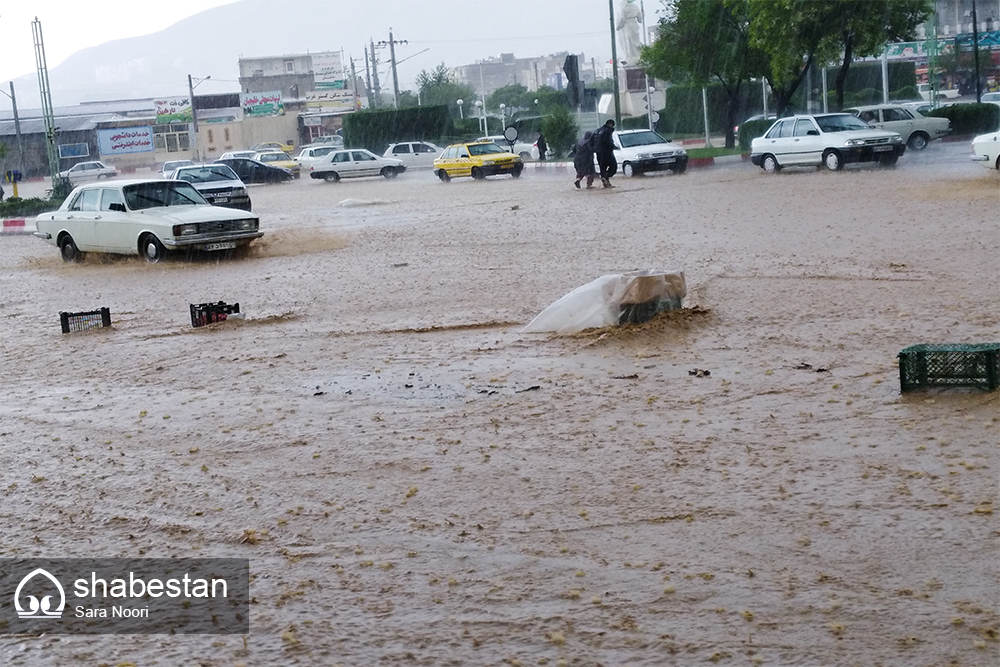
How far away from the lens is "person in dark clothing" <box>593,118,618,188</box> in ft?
94.3

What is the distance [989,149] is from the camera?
22000 mm

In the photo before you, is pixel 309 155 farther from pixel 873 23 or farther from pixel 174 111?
pixel 174 111

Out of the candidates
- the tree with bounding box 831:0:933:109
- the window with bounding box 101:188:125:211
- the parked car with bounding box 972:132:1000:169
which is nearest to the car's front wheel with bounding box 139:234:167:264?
the window with bounding box 101:188:125:211

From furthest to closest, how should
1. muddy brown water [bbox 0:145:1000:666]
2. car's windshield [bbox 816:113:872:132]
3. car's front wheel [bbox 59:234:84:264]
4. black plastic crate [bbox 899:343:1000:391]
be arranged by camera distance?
car's windshield [bbox 816:113:872:132], car's front wheel [bbox 59:234:84:264], black plastic crate [bbox 899:343:1000:391], muddy brown water [bbox 0:145:1000:666]

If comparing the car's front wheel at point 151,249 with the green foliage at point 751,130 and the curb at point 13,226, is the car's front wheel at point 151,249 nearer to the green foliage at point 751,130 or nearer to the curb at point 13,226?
the curb at point 13,226

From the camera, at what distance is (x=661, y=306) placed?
1023cm

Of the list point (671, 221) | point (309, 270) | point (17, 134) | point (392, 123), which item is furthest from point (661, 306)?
point (17, 134)

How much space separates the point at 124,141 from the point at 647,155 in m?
57.8

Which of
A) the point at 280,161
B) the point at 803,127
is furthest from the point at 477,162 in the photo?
the point at 280,161

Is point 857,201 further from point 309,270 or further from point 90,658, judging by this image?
point 90,658

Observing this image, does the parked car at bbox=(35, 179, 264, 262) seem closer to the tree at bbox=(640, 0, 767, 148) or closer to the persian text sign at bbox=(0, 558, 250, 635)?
the persian text sign at bbox=(0, 558, 250, 635)

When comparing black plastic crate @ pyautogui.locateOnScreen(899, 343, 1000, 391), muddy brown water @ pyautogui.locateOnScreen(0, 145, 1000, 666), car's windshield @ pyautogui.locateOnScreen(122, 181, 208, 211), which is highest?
car's windshield @ pyautogui.locateOnScreen(122, 181, 208, 211)

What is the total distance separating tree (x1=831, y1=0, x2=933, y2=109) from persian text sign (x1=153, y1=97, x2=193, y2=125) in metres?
64.5

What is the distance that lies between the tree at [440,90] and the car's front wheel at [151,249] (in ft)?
272
